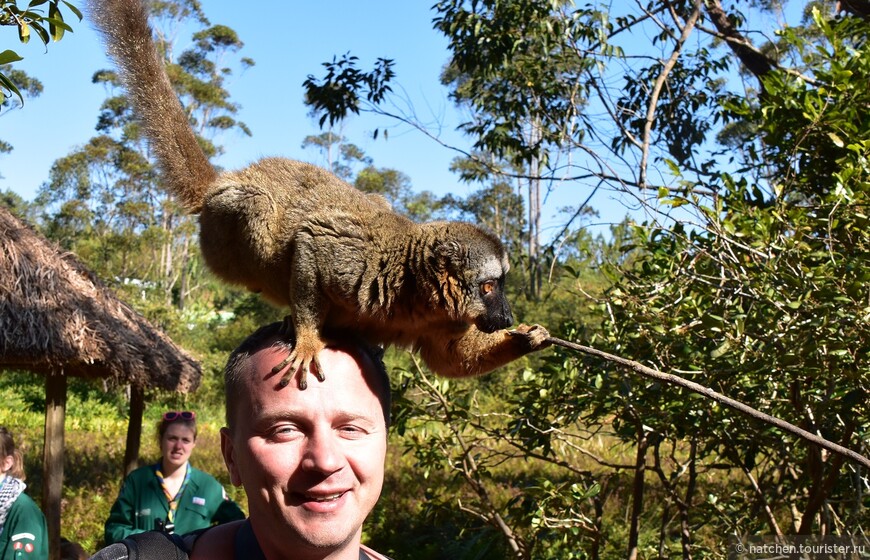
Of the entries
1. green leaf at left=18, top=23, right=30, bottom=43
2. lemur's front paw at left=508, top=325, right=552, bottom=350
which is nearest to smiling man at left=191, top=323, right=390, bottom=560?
lemur's front paw at left=508, top=325, right=552, bottom=350

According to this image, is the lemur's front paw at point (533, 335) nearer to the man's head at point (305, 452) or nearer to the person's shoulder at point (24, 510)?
the man's head at point (305, 452)

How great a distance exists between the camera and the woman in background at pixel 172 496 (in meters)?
5.24

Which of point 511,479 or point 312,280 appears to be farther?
point 511,479

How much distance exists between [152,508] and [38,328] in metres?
2.90

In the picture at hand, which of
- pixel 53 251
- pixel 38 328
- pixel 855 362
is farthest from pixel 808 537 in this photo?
pixel 53 251

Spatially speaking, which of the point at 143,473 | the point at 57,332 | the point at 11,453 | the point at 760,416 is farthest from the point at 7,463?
the point at 760,416

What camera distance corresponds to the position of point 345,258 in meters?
2.86

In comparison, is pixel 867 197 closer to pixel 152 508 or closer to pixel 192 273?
pixel 152 508

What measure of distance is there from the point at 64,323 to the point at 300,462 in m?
6.70

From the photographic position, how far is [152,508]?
5.28 metres

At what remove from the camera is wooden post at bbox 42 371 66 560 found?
744 cm

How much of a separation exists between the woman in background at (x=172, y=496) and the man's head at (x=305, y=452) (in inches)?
146

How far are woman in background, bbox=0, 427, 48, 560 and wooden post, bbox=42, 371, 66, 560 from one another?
2.51m

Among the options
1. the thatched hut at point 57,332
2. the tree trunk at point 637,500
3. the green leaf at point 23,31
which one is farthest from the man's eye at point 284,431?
the thatched hut at point 57,332
